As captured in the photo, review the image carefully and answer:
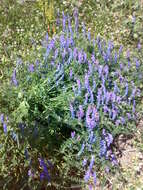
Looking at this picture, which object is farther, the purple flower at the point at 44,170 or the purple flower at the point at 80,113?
the purple flower at the point at 80,113

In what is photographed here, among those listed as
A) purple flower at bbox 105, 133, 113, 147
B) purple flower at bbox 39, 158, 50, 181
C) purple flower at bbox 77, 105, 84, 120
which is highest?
purple flower at bbox 77, 105, 84, 120

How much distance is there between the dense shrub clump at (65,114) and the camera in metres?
2.57

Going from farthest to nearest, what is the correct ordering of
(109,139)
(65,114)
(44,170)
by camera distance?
(65,114) < (109,139) < (44,170)

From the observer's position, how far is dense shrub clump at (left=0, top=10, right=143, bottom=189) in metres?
2.57

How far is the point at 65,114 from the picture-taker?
9.56ft

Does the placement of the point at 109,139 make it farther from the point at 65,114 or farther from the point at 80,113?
the point at 65,114

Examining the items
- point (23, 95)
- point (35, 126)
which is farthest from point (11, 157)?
point (23, 95)

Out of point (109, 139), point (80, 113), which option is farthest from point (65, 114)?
point (109, 139)

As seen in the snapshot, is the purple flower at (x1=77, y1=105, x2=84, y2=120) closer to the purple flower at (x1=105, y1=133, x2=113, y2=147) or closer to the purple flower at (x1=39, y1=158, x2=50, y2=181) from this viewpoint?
the purple flower at (x1=105, y1=133, x2=113, y2=147)

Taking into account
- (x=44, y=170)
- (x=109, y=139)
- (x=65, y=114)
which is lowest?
(x=44, y=170)

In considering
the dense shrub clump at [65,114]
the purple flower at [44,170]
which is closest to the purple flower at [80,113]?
the dense shrub clump at [65,114]

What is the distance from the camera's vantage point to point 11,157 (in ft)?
8.53

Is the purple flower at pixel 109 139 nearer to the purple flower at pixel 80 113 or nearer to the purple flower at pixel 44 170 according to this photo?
the purple flower at pixel 80 113

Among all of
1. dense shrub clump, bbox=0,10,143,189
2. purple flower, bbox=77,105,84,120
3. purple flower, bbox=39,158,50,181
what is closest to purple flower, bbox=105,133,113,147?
dense shrub clump, bbox=0,10,143,189
